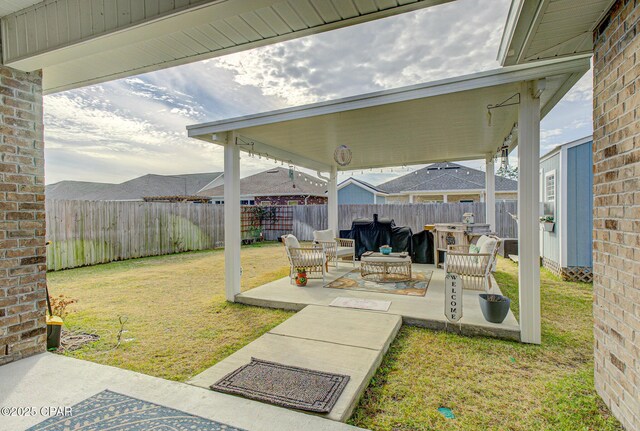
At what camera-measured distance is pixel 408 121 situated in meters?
4.84

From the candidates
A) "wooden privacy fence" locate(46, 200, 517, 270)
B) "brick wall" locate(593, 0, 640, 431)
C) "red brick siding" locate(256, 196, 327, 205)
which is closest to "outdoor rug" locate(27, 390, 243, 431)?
"brick wall" locate(593, 0, 640, 431)

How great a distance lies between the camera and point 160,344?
3.42 metres

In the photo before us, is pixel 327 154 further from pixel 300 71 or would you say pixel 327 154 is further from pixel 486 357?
pixel 486 357

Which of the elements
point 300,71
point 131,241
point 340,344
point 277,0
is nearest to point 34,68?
point 277,0

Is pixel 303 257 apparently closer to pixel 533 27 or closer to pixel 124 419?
pixel 124 419

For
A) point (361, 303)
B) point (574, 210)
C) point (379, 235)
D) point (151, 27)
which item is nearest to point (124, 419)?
point (151, 27)

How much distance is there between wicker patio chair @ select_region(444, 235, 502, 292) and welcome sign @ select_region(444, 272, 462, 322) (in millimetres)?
1648

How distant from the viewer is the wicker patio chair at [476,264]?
5.06 m

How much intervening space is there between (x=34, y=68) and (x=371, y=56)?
187 inches

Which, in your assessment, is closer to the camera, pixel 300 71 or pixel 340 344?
pixel 340 344

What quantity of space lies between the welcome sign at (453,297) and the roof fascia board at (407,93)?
6.86ft

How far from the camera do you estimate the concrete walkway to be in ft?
8.05

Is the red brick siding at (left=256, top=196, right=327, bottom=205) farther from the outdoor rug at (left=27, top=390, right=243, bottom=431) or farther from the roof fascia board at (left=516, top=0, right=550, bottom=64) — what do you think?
the outdoor rug at (left=27, top=390, right=243, bottom=431)

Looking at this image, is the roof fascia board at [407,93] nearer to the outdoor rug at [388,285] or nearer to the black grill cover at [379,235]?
the outdoor rug at [388,285]
